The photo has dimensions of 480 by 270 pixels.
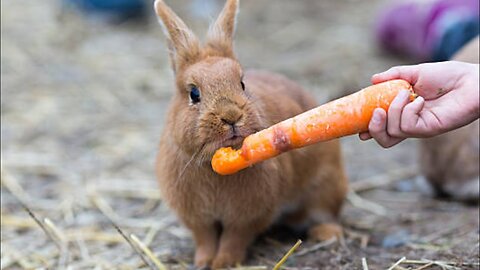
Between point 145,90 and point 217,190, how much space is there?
3.19 m

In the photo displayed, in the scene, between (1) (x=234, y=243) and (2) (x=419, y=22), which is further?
(2) (x=419, y=22)

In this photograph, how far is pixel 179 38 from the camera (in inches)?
122

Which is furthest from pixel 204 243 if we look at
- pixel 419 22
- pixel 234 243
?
pixel 419 22

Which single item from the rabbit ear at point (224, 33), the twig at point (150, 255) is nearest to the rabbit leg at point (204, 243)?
the twig at point (150, 255)

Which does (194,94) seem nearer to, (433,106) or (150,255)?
(150,255)

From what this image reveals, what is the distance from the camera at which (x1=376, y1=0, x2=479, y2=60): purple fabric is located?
5.76 m

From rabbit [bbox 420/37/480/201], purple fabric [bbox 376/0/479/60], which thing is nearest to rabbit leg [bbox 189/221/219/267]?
rabbit [bbox 420/37/480/201]

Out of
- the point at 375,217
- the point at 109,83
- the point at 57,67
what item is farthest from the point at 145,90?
the point at 375,217

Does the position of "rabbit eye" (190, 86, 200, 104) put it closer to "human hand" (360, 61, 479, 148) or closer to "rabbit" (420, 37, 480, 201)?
"human hand" (360, 61, 479, 148)

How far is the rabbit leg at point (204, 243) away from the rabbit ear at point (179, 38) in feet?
2.22

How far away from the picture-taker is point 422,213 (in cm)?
404

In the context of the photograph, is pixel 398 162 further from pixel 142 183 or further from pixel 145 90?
pixel 145 90

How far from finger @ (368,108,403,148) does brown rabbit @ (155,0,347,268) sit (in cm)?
45

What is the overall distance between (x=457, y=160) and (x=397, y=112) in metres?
1.84
